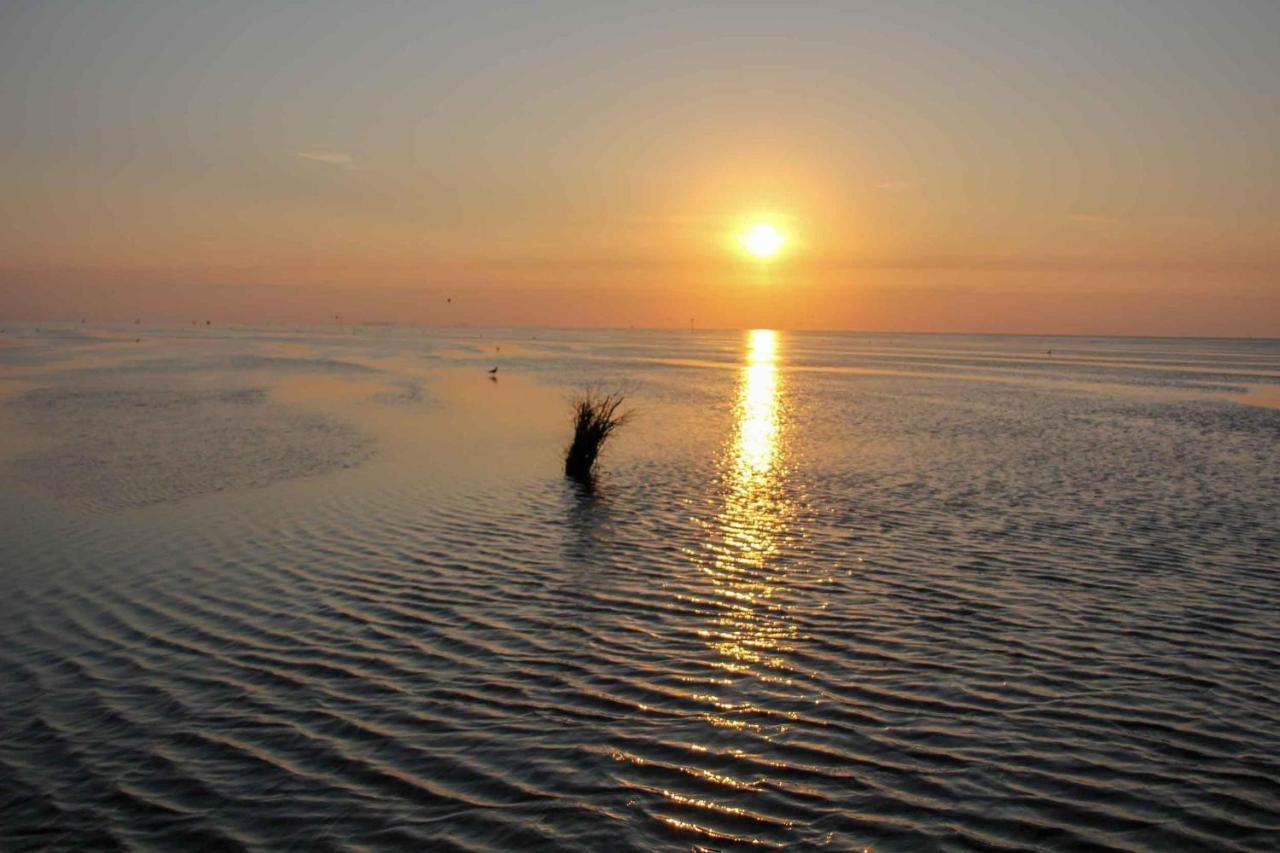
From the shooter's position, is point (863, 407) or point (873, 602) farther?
point (863, 407)

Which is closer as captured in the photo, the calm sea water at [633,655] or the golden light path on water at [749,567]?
the calm sea water at [633,655]

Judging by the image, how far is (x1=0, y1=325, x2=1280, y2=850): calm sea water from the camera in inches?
252

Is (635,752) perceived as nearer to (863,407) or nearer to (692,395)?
(863,407)

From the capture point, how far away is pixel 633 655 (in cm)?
966

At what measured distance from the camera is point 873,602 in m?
11.6

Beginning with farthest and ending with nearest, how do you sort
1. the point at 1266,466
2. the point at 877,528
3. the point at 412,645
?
the point at 1266,466
the point at 877,528
the point at 412,645

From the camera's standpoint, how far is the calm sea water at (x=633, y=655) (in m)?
6.41

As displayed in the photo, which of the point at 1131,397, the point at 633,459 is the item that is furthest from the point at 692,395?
the point at 633,459

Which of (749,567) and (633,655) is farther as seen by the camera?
(749,567)

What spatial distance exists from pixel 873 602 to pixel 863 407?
34.4 m

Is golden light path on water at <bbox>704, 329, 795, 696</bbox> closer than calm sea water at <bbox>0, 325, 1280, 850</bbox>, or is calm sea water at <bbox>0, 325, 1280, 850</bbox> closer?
calm sea water at <bbox>0, 325, 1280, 850</bbox>

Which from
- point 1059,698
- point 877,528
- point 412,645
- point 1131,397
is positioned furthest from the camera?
point 1131,397

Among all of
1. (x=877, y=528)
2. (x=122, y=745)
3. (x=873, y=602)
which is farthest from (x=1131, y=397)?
(x=122, y=745)

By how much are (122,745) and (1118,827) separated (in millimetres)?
A: 7427
